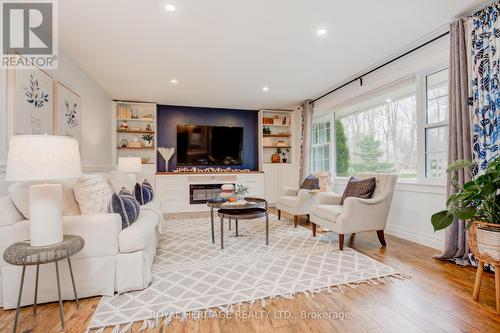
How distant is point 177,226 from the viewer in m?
4.17

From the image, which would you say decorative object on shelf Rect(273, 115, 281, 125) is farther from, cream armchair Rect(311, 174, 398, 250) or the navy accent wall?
cream armchair Rect(311, 174, 398, 250)

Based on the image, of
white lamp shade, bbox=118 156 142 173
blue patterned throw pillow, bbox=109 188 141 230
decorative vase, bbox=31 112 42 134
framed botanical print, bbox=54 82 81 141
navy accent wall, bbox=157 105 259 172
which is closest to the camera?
blue patterned throw pillow, bbox=109 188 141 230

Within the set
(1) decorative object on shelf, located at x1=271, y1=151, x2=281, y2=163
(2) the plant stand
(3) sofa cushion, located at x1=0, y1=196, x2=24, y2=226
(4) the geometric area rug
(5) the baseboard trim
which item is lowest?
(4) the geometric area rug

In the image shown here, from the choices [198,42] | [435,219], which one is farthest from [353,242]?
[198,42]

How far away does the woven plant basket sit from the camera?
5.84ft

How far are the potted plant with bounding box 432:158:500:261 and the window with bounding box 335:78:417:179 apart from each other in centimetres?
165

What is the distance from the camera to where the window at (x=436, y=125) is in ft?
10.0

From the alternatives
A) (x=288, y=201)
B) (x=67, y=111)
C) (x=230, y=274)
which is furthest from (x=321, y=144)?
(x=67, y=111)

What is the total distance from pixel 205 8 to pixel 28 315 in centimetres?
280

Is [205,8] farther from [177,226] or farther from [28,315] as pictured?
[177,226]

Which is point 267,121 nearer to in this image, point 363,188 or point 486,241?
point 363,188

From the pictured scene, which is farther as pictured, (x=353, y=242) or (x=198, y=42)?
(x=353, y=242)

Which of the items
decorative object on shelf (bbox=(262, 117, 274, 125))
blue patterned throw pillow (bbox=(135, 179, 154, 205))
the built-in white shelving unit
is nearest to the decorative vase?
blue patterned throw pillow (bbox=(135, 179, 154, 205))

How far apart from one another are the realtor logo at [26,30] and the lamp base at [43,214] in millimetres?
1485
